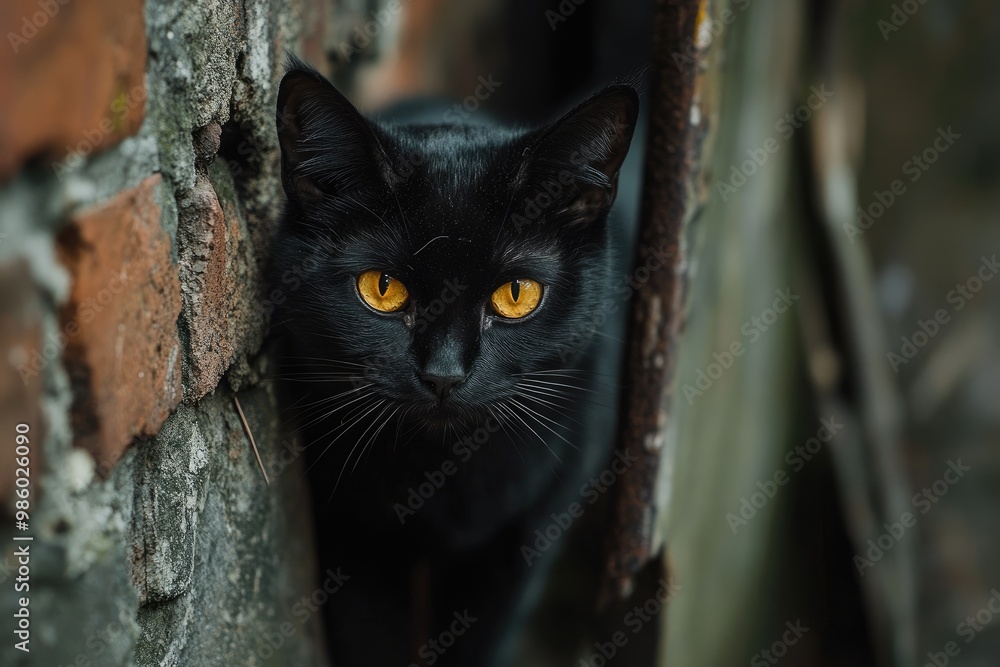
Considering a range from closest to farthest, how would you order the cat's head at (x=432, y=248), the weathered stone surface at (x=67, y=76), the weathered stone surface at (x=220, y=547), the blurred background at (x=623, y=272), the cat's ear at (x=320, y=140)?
the weathered stone surface at (x=67, y=76)
the blurred background at (x=623, y=272)
the weathered stone surface at (x=220, y=547)
the cat's ear at (x=320, y=140)
the cat's head at (x=432, y=248)

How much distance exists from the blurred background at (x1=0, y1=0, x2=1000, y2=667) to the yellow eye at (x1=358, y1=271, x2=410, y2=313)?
18 centimetres

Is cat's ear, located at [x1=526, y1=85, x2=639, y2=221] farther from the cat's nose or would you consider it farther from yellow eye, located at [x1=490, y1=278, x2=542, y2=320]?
the cat's nose

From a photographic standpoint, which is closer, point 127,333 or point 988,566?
point 127,333

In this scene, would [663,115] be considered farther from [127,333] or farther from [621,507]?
[127,333]

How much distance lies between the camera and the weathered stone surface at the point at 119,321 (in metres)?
0.68

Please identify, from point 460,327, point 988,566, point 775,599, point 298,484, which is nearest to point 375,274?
point 460,327

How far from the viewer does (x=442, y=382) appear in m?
1.21

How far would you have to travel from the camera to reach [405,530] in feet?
4.90

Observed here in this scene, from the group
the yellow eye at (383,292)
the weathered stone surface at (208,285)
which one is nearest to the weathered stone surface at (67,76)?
the weathered stone surface at (208,285)

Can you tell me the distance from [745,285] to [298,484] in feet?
3.56

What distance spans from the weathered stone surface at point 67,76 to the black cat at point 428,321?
0.39 m

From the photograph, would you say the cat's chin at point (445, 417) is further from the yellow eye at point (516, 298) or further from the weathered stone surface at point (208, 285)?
the weathered stone surface at point (208, 285)

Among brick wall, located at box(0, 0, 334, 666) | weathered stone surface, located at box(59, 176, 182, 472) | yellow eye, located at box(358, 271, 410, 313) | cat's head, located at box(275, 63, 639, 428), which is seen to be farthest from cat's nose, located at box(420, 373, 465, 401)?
weathered stone surface, located at box(59, 176, 182, 472)

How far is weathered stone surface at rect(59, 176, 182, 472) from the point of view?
0.68 metres
